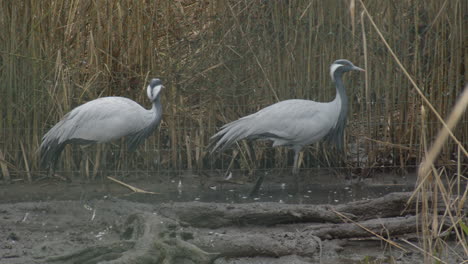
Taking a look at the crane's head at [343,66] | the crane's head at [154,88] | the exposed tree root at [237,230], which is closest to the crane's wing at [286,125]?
the crane's head at [343,66]

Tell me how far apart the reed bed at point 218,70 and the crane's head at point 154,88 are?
1.64 ft

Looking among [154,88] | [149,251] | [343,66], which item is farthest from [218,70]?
[149,251]

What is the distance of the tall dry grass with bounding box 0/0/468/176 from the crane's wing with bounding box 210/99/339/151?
546 millimetres

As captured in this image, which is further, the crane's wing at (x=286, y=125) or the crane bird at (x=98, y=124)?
the crane's wing at (x=286, y=125)

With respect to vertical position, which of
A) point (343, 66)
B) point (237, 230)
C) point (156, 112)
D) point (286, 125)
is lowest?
point (237, 230)

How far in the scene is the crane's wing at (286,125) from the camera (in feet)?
20.9

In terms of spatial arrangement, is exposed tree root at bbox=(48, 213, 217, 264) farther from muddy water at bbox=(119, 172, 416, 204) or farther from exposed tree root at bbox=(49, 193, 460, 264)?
muddy water at bbox=(119, 172, 416, 204)

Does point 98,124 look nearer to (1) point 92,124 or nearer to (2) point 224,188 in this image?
(1) point 92,124

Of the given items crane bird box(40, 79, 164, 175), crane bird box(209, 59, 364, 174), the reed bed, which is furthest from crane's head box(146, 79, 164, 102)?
crane bird box(209, 59, 364, 174)

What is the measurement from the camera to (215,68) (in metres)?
7.16

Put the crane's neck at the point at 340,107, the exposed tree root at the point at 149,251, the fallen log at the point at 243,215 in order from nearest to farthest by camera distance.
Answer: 1. the exposed tree root at the point at 149,251
2. the fallen log at the point at 243,215
3. the crane's neck at the point at 340,107

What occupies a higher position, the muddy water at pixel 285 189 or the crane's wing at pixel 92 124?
the crane's wing at pixel 92 124

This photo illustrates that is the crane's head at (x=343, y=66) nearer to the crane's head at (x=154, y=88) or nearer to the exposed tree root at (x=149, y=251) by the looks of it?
the crane's head at (x=154, y=88)

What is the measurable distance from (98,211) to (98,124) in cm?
128
